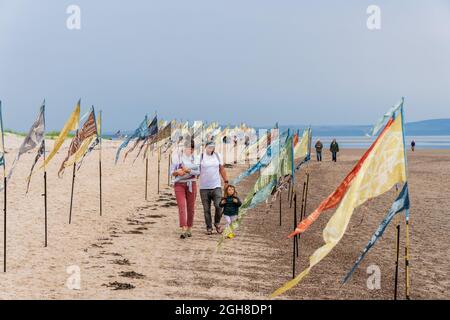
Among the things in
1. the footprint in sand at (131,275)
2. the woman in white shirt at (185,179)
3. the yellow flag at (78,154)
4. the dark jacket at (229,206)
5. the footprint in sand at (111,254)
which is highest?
the yellow flag at (78,154)

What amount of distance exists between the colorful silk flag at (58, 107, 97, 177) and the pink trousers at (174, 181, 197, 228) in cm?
293

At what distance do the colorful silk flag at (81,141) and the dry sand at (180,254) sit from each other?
1.57m

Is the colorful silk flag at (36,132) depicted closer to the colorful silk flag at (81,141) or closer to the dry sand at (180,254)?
the dry sand at (180,254)

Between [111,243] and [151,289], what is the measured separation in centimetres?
380

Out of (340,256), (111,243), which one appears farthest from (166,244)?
(340,256)

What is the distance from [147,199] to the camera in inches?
798

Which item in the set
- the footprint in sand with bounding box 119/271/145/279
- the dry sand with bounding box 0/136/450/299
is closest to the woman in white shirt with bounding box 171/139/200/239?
the dry sand with bounding box 0/136/450/299

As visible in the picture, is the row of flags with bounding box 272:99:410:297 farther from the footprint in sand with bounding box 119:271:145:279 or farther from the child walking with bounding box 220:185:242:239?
the child walking with bounding box 220:185:242:239

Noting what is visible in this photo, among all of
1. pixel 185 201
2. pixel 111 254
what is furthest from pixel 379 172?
pixel 185 201

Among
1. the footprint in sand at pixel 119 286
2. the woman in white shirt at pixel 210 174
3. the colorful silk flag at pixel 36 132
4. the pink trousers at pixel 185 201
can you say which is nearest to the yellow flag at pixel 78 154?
the colorful silk flag at pixel 36 132

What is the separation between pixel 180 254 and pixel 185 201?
1.84 meters

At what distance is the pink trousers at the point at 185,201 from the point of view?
12.5 meters

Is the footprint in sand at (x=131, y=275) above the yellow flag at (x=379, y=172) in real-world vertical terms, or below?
below
